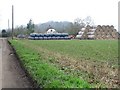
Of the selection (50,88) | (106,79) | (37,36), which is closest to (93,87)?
(50,88)

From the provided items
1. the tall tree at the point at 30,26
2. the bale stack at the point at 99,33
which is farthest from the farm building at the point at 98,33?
the tall tree at the point at 30,26

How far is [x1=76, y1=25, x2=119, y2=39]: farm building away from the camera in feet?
336

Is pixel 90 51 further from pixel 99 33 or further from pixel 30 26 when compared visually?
pixel 30 26

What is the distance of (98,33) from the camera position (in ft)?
341

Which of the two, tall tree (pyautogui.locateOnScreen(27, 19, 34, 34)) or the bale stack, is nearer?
the bale stack

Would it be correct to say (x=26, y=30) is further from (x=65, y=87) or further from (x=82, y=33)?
(x=65, y=87)

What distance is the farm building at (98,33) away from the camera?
10234 centimetres

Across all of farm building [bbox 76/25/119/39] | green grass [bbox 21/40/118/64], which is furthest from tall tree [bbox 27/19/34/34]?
green grass [bbox 21/40/118/64]

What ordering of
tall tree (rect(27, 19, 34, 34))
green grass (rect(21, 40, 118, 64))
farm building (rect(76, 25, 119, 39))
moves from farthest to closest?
tall tree (rect(27, 19, 34, 34)) → farm building (rect(76, 25, 119, 39)) → green grass (rect(21, 40, 118, 64))

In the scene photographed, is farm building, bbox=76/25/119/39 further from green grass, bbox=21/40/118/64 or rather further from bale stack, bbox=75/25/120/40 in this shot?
green grass, bbox=21/40/118/64

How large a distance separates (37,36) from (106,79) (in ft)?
285

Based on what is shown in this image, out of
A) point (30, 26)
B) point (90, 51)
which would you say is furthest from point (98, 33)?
point (90, 51)

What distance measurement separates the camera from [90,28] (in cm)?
10906

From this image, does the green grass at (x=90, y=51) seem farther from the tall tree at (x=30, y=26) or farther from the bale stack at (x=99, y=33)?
the tall tree at (x=30, y=26)
